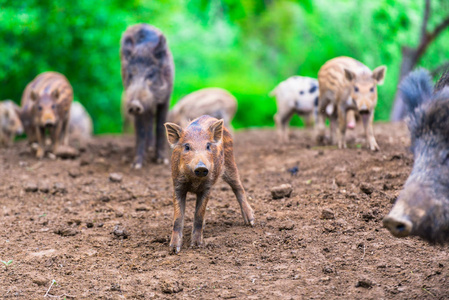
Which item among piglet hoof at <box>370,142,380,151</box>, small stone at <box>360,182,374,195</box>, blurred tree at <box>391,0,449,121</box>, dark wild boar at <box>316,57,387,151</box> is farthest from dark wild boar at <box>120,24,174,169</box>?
blurred tree at <box>391,0,449,121</box>

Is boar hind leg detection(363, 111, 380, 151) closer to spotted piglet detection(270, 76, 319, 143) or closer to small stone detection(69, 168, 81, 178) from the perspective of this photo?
spotted piglet detection(270, 76, 319, 143)

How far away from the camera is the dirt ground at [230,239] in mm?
3824

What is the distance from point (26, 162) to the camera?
807 cm

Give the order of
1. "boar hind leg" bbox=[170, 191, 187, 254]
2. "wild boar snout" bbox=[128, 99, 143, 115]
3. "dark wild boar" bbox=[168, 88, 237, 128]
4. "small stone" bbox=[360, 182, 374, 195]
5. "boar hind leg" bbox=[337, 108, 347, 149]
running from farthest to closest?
"dark wild boar" bbox=[168, 88, 237, 128] → "wild boar snout" bbox=[128, 99, 143, 115] → "boar hind leg" bbox=[337, 108, 347, 149] → "small stone" bbox=[360, 182, 374, 195] → "boar hind leg" bbox=[170, 191, 187, 254]

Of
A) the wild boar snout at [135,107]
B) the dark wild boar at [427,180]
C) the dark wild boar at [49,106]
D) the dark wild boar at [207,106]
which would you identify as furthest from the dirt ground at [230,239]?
the dark wild boar at [207,106]

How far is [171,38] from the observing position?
23.4m

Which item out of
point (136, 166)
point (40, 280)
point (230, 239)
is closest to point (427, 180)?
point (230, 239)

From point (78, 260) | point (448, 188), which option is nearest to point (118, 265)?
point (78, 260)

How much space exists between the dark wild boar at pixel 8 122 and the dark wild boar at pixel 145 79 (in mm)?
4010

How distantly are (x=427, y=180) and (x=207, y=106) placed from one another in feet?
23.2

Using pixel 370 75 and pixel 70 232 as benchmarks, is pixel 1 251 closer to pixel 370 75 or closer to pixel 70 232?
pixel 70 232

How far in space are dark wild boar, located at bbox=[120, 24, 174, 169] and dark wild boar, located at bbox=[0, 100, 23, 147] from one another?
13.2 feet

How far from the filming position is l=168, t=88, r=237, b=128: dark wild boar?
9.97 meters

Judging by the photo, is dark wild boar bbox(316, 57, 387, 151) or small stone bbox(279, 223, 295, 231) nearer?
small stone bbox(279, 223, 295, 231)
